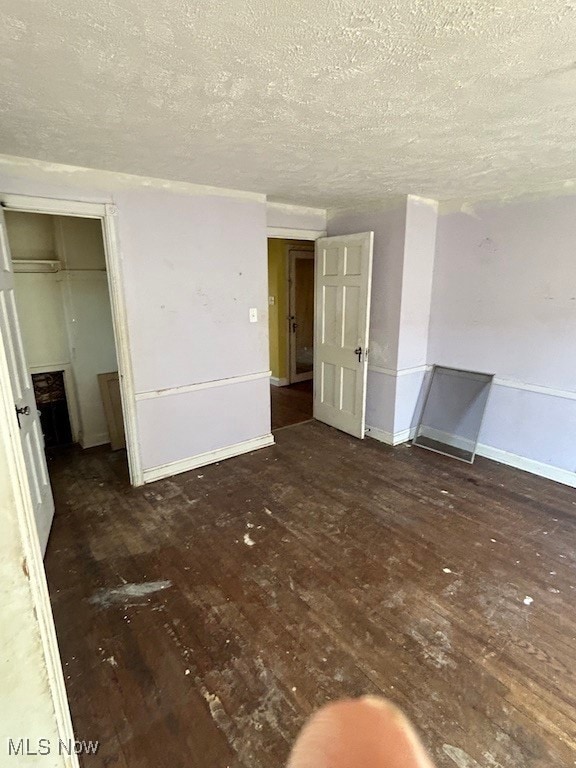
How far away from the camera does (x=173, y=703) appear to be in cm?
153

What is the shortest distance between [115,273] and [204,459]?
5.45 ft

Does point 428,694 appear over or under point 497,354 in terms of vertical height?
under

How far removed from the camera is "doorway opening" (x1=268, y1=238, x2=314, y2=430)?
18.9 ft

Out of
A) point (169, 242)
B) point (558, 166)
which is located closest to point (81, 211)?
point (169, 242)

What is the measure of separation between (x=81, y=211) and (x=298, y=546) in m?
2.56

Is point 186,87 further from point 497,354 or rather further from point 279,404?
point 279,404

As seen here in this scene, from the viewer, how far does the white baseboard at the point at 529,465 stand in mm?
3164

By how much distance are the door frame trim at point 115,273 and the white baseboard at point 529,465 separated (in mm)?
Result: 3037

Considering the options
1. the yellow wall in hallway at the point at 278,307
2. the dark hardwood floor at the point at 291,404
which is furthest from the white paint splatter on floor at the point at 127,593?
the yellow wall in hallway at the point at 278,307

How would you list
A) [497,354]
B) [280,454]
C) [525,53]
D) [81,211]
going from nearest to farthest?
[525,53], [81,211], [497,354], [280,454]

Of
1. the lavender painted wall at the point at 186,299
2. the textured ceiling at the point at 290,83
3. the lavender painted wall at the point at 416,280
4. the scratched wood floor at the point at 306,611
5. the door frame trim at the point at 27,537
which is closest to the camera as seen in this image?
the door frame trim at the point at 27,537

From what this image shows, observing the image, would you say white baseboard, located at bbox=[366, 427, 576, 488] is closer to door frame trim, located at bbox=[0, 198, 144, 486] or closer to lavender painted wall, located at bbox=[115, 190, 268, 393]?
lavender painted wall, located at bbox=[115, 190, 268, 393]

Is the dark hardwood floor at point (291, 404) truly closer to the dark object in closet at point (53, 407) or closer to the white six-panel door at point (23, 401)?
the dark object in closet at point (53, 407)

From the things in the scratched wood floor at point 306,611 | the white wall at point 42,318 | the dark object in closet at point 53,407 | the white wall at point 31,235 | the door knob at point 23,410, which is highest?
the white wall at point 31,235
